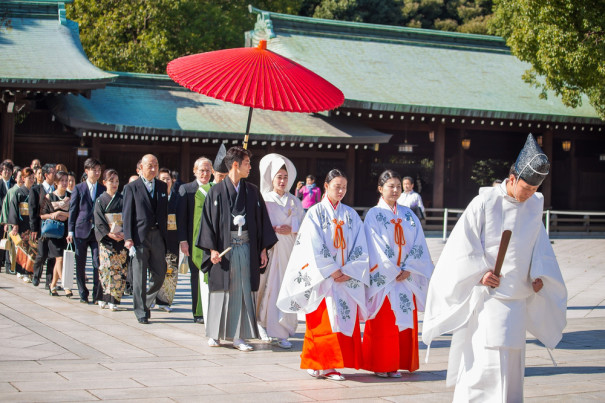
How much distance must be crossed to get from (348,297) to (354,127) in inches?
600

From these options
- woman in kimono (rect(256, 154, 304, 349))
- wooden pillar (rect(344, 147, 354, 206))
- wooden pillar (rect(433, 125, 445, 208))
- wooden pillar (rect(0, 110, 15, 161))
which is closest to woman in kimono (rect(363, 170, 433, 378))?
woman in kimono (rect(256, 154, 304, 349))

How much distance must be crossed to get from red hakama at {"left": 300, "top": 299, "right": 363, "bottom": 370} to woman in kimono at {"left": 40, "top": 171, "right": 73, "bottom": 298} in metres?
4.90

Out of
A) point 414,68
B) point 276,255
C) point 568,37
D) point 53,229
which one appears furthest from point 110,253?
point 414,68

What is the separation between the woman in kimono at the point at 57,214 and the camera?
10.3 meters

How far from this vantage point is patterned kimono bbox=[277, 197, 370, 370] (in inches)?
245

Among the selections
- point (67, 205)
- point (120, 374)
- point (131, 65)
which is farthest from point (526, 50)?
point (131, 65)

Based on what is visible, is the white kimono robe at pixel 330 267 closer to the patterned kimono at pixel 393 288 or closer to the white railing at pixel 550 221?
the patterned kimono at pixel 393 288

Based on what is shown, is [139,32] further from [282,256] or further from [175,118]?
[282,256]

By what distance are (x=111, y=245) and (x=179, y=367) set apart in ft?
10.9

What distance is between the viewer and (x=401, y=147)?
856 inches

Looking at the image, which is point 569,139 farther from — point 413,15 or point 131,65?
point 413,15

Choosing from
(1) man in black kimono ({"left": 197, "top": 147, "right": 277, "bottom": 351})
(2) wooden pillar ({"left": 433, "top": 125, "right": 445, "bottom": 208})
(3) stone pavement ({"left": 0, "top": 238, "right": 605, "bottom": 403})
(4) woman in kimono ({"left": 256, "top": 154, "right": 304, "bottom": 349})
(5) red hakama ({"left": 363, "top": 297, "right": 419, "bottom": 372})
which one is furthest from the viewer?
(2) wooden pillar ({"left": 433, "top": 125, "right": 445, "bottom": 208})

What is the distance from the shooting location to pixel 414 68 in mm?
24250

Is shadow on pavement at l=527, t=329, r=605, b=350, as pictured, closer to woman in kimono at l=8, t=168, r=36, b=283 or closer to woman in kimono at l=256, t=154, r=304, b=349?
woman in kimono at l=256, t=154, r=304, b=349
